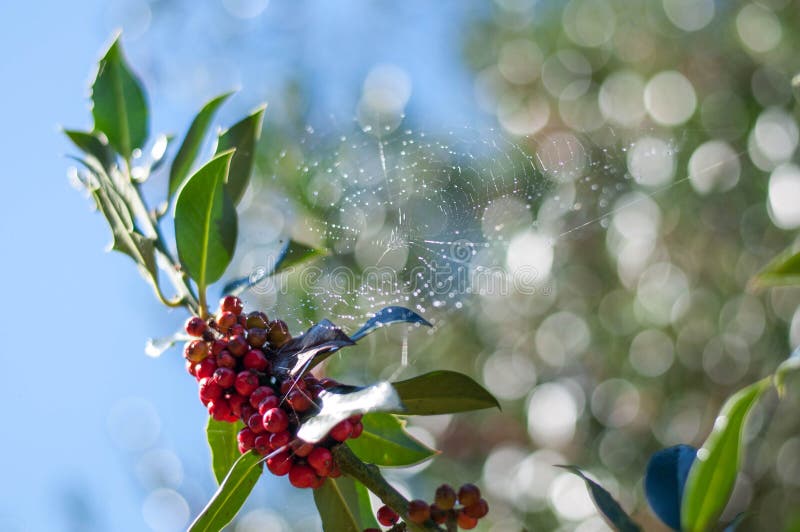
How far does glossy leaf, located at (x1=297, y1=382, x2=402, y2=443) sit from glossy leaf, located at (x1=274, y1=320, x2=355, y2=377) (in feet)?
0.16

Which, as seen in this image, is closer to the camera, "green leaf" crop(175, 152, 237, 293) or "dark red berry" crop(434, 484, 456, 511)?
"dark red berry" crop(434, 484, 456, 511)

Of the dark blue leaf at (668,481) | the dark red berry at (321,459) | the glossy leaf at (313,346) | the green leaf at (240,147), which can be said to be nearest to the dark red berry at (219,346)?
the glossy leaf at (313,346)

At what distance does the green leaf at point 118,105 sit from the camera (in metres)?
1.42

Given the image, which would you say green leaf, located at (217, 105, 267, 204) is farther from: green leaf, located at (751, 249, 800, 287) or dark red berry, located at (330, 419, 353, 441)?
green leaf, located at (751, 249, 800, 287)

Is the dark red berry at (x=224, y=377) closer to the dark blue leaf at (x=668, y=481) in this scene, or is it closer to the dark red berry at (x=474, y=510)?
the dark red berry at (x=474, y=510)

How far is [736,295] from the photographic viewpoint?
3225mm

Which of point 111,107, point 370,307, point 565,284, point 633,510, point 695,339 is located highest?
point 111,107

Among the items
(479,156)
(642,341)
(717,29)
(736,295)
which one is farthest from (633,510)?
(717,29)

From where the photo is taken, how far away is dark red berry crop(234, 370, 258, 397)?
107 cm

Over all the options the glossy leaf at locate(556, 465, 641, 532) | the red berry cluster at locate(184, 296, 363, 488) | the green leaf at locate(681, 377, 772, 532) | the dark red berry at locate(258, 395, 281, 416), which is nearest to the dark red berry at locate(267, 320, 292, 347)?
the red berry cluster at locate(184, 296, 363, 488)

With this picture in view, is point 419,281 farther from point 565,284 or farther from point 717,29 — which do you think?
point 717,29

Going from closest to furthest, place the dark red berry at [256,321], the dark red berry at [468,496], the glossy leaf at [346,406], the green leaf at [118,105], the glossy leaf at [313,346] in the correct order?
the glossy leaf at [346,406]
the glossy leaf at [313,346]
the dark red berry at [468,496]
the dark red berry at [256,321]
the green leaf at [118,105]

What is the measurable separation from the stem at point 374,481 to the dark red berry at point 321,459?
0.02 m

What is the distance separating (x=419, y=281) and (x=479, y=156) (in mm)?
407
